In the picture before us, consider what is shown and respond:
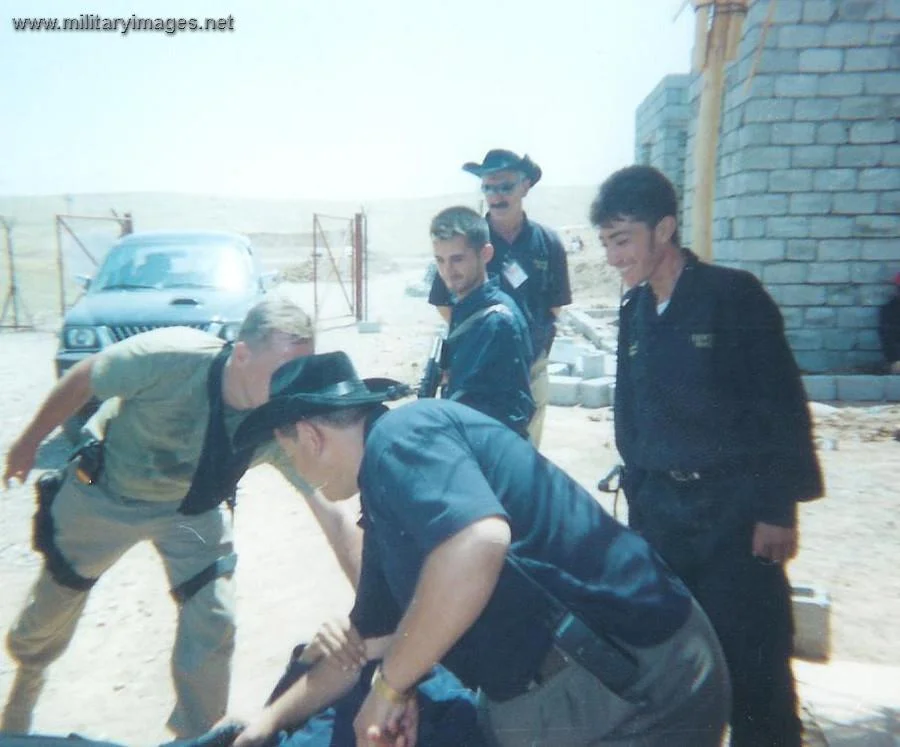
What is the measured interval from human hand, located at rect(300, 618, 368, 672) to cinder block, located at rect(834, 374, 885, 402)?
24.5ft

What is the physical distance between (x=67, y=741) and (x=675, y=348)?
1.88 meters

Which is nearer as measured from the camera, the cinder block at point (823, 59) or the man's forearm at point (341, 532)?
the man's forearm at point (341, 532)

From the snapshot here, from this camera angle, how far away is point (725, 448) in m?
2.24

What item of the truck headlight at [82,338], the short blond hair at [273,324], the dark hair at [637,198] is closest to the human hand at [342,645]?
the short blond hair at [273,324]

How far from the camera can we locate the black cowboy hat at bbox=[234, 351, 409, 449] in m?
1.70

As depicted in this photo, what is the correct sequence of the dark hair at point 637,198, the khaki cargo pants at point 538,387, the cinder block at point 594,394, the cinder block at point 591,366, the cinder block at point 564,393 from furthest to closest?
1. the cinder block at point 591,366
2. the cinder block at point 564,393
3. the cinder block at point 594,394
4. the khaki cargo pants at point 538,387
5. the dark hair at point 637,198

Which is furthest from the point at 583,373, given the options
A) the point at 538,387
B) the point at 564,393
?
the point at 538,387

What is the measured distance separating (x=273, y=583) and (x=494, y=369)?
1967 millimetres

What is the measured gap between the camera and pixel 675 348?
2.35 meters

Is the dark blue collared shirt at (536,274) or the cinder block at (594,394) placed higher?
the dark blue collared shirt at (536,274)

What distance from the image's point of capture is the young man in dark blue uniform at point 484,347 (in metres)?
3.01

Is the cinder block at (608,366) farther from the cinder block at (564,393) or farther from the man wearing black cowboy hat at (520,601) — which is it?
the man wearing black cowboy hat at (520,601)

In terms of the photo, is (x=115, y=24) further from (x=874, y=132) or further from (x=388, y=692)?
(x=874, y=132)

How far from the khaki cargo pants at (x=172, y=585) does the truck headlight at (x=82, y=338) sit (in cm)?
398
